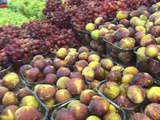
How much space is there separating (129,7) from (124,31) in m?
0.71

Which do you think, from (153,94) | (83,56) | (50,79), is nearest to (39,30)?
(83,56)

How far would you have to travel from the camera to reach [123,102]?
6.16 feet

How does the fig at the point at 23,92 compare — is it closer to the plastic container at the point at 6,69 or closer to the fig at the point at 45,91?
the fig at the point at 45,91

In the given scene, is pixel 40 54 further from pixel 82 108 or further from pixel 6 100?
pixel 82 108

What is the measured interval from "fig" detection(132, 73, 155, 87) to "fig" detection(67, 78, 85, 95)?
323 millimetres

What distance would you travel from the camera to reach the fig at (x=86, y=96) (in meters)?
1.93

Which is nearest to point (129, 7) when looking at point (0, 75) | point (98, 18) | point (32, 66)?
point (98, 18)

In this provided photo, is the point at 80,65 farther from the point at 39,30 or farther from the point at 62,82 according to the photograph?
the point at 39,30

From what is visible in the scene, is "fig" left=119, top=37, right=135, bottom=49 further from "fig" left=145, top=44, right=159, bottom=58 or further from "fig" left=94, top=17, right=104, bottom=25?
"fig" left=94, top=17, right=104, bottom=25

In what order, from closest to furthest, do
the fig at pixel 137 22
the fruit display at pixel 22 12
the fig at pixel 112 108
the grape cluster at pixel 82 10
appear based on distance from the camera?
the fig at pixel 112 108
the fig at pixel 137 22
the grape cluster at pixel 82 10
the fruit display at pixel 22 12

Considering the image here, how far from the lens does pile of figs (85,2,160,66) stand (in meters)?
2.26

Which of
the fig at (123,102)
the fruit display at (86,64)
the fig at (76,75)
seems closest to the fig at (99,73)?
the fruit display at (86,64)

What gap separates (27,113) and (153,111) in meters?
0.69

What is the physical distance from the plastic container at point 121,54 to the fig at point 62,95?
20.7 inches
